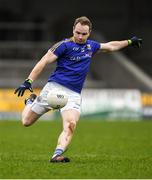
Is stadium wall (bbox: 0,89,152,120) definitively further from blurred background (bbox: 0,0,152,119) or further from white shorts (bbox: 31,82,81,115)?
white shorts (bbox: 31,82,81,115)

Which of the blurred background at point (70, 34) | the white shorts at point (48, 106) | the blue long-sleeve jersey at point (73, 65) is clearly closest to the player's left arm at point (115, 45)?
the blue long-sleeve jersey at point (73, 65)

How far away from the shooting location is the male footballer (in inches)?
488

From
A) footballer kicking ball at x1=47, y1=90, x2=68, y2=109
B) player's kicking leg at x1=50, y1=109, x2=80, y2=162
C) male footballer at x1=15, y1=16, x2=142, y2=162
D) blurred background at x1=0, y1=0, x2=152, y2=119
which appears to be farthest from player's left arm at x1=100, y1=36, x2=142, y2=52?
blurred background at x1=0, y1=0, x2=152, y2=119

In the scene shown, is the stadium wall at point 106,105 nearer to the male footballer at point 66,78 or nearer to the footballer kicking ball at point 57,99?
the male footballer at point 66,78

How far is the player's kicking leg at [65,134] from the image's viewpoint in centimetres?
1236

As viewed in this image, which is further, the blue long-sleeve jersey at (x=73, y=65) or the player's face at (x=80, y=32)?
the blue long-sleeve jersey at (x=73, y=65)

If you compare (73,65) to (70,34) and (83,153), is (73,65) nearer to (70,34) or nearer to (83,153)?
(83,153)

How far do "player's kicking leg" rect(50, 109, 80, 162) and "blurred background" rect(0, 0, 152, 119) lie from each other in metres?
23.9

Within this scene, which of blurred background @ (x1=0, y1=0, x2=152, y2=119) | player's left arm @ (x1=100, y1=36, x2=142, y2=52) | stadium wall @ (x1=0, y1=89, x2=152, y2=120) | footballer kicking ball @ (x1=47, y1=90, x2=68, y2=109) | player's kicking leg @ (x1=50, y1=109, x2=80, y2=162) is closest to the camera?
player's kicking leg @ (x1=50, y1=109, x2=80, y2=162)

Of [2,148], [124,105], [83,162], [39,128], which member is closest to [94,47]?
[83,162]

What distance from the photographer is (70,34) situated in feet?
129

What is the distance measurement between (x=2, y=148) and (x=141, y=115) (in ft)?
51.8

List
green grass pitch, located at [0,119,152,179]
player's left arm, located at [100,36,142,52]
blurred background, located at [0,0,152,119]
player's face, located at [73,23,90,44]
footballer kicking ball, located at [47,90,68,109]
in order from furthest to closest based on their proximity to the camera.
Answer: blurred background, located at [0,0,152,119] < player's left arm, located at [100,36,142,52] < footballer kicking ball, located at [47,90,68,109] < player's face, located at [73,23,90,44] < green grass pitch, located at [0,119,152,179]

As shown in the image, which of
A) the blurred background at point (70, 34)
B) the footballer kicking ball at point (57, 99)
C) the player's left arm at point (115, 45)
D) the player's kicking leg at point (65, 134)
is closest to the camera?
the player's kicking leg at point (65, 134)
